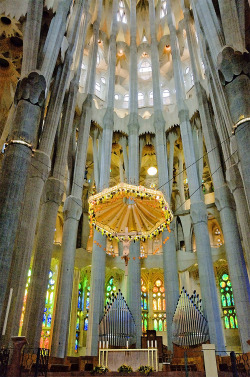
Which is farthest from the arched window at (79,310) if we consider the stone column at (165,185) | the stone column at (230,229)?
the stone column at (230,229)

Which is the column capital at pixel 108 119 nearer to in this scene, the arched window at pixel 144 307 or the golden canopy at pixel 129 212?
the golden canopy at pixel 129 212

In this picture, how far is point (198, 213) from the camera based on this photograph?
64.9 feet

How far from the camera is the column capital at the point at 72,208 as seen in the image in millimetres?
19375

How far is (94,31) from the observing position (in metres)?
26.1

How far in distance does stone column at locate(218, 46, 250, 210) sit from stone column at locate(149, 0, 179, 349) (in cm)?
581

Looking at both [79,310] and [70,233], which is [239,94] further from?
[79,310]

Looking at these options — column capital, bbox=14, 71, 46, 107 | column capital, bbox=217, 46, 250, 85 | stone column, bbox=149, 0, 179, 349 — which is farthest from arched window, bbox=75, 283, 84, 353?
column capital, bbox=217, 46, 250, 85

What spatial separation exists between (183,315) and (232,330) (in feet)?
22.7

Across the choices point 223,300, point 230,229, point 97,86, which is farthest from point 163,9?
point 223,300

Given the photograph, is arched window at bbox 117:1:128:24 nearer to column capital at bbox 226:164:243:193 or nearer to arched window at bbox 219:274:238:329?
column capital at bbox 226:164:243:193

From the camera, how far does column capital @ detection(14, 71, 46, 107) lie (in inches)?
519

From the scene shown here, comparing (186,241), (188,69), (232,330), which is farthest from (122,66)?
(232,330)

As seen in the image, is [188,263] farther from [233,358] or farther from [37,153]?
[233,358]

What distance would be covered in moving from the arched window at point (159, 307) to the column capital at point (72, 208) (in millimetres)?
10227
